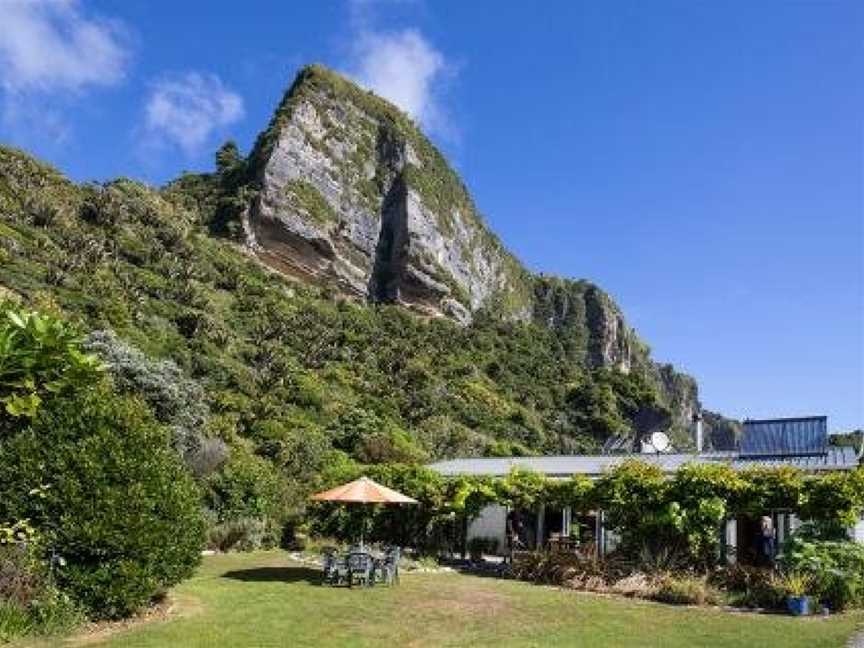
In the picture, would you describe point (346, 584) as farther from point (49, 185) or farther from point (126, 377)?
point (49, 185)

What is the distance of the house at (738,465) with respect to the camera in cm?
2314

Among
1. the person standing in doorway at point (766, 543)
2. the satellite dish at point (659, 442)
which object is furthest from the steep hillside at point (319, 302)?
the person standing in doorway at point (766, 543)

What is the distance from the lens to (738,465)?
85.6 feet

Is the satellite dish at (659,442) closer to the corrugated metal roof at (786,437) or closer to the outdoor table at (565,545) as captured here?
the corrugated metal roof at (786,437)

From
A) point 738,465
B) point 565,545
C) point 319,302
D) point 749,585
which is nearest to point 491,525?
point 565,545

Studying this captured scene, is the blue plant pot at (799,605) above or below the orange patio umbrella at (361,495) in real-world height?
below

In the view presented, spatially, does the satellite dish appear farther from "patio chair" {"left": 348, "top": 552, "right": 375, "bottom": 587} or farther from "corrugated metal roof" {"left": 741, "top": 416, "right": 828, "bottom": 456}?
"patio chair" {"left": 348, "top": 552, "right": 375, "bottom": 587}

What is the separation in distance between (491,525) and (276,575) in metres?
11.2

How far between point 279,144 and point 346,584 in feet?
249

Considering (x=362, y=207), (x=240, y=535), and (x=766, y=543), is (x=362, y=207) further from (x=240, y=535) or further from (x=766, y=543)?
(x=766, y=543)

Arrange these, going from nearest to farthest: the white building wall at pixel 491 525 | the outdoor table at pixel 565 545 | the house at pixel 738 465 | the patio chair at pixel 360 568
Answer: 1. the patio chair at pixel 360 568
2. the outdoor table at pixel 565 545
3. the house at pixel 738 465
4. the white building wall at pixel 491 525

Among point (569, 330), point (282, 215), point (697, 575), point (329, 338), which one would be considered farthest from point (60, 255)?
point (569, 330)

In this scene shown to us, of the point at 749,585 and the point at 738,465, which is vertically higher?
the point at 738,465

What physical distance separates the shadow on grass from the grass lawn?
113 mm
